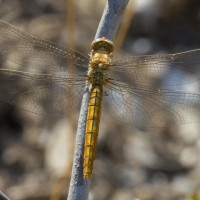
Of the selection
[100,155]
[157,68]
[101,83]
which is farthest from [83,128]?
[100,155]

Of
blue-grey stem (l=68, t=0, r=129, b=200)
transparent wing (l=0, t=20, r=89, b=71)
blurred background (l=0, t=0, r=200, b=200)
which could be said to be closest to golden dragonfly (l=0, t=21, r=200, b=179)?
transparent wing (l=0, t=20, r=89, b=71)

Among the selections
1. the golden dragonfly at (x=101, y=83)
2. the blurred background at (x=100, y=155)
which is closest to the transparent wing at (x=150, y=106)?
the golden dragonfly at (x=101, y=83)

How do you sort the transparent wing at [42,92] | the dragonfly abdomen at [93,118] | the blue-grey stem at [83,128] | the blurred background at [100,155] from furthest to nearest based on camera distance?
the blurred background at [100,155], the transparent wing at [42,92], the dragonfly abdomen at [93,118], the blue-grey stem at [83,128]

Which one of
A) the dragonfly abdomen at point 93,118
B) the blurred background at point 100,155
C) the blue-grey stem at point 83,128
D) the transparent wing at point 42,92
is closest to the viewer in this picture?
the blue-grey stem at point 83,128

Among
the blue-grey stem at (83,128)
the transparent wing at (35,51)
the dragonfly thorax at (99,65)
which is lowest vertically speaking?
the blue-grey stem at (83,128)

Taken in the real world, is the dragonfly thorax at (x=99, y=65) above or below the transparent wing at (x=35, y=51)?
below

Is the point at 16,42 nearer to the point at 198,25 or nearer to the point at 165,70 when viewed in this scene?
the point at 165,70

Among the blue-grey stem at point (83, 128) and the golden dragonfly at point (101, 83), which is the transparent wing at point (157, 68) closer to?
the golden dragonfly at point (101, 83)

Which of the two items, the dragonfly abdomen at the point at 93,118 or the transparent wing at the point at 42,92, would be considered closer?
the dragonfly abdomen at the point at 93,118

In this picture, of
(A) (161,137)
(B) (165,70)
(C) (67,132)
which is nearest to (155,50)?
(A) (161,137)
